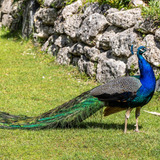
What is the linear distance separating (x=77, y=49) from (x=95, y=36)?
0.86 meters

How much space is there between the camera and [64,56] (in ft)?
33.5

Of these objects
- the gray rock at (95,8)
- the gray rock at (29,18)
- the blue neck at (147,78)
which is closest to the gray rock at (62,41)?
the gray rock at (95,8)

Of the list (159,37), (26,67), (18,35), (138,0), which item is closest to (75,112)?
(159,37)

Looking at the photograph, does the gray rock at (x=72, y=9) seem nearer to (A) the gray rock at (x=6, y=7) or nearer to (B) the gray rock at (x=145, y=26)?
(B) the gray rock at (x=145, y=26)

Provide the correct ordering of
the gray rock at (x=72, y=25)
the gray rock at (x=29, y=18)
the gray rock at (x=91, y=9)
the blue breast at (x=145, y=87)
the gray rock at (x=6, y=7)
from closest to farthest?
the blue breast at (x=145, y=87)
the gray rock at (x=91, y=9)
the gray rock at (x=72, y=25)
the gray rock at (x=29, y=18)
the gray rock at (x=6, y=7)

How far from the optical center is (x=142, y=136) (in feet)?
16.5

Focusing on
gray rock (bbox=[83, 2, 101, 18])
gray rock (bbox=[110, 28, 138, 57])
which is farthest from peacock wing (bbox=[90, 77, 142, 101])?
gray rock (bbox=[83, 2, 101, 18])

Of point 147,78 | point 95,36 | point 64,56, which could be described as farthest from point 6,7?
point 147,78

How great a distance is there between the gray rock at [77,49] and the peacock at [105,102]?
13.6 ft

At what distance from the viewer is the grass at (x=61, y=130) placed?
4.43 metres

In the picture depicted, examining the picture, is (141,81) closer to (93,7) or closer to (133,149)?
(133,149)

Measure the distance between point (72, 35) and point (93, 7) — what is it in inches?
40.7

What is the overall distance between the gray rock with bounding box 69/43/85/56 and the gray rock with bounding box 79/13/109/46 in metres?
0.28

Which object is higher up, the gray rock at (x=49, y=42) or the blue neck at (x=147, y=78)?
the blue neck at (x=147, y=78)
